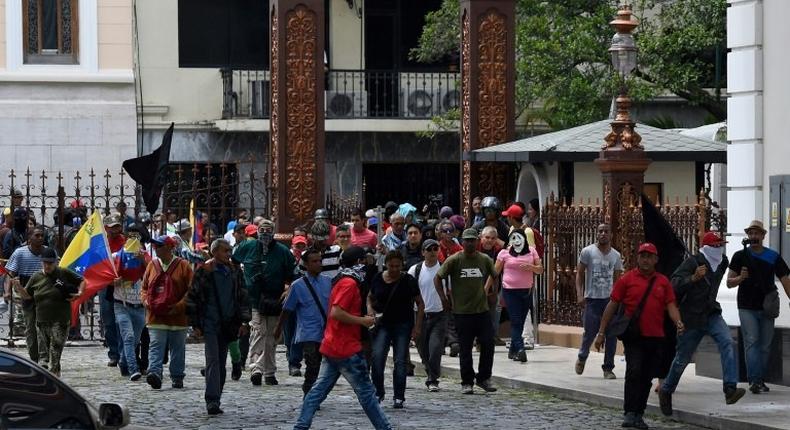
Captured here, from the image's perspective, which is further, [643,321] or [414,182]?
[414,182]

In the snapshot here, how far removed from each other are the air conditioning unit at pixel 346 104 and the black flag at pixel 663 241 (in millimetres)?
21766

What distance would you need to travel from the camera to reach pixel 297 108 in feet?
87.9

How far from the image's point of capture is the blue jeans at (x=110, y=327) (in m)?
20.2

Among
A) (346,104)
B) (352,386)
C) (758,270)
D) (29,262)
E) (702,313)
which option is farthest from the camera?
(346,104)

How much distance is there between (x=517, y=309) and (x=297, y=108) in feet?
23.8

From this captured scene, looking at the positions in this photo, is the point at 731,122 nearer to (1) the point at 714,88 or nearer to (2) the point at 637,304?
(2) the point at 637,304

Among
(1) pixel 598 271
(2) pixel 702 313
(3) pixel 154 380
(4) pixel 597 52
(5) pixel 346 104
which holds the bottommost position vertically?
(3) pixel 154 380

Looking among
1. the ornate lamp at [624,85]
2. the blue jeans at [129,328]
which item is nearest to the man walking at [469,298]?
the blue jeans at [129,328]

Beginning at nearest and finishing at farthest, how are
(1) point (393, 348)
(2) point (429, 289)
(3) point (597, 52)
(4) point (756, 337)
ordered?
1. (1) point (393, 348)
2. (4) point (756, 337)
3. (2) point (429, 289)
4. (3) point (597, 52)

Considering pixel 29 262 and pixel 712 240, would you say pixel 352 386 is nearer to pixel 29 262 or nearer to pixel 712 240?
pixel 712 240

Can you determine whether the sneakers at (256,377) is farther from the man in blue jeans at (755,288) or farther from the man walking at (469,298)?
the man in blue jeans at (755,288)

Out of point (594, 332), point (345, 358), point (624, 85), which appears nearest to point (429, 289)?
point (594, 332)

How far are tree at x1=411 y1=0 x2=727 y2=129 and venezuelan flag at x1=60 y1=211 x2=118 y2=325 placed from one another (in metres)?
12.6

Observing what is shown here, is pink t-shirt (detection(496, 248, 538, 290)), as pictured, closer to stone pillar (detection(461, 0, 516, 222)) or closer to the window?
stone pillar (detection(461, 0, 516, 222))
